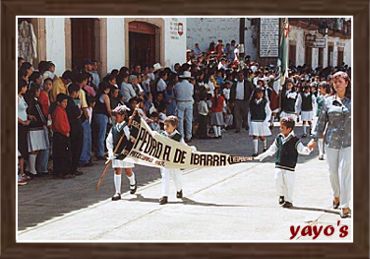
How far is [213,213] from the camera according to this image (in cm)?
754

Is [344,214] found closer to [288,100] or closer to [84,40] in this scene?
[288,100]

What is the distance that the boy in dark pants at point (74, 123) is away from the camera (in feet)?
25.9

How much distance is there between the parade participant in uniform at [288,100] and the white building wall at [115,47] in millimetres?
1343

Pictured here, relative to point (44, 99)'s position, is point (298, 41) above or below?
above

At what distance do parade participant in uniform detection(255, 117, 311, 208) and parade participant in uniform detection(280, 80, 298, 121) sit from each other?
10 centimetres

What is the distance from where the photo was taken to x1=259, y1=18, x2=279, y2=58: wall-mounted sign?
7230 mm

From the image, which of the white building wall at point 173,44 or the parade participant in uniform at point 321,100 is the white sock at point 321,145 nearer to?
the parade participant in uniform at point 321,100

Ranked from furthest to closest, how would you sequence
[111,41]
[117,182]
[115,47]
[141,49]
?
1. [115,47]
2. [141,49]
3. [111,41]
4. [117,182]

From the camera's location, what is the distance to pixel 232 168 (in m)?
7.70

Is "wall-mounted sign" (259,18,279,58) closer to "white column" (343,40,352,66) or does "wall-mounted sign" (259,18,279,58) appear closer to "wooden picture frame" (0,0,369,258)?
"wooden picture frame" (0,0,369,258)

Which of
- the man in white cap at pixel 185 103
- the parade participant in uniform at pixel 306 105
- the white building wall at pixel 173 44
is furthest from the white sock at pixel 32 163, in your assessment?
the parade participant in uniform at pixel 306 105

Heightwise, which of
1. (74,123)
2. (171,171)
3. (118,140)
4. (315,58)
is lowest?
(171,171)

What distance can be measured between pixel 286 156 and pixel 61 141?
6.32 feet

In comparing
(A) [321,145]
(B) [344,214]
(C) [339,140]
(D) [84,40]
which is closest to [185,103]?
(D) [84,40]
